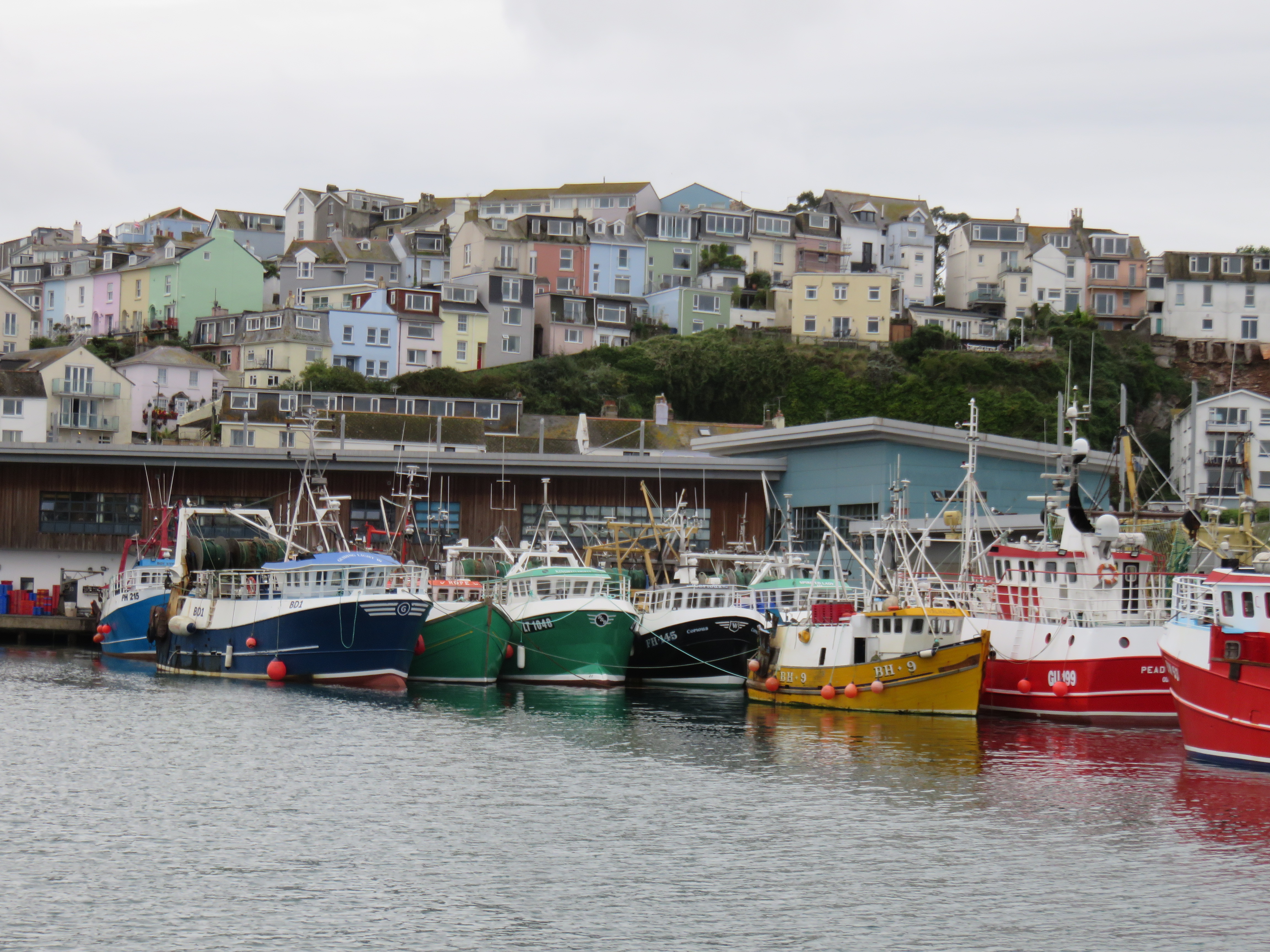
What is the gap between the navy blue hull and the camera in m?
44.0

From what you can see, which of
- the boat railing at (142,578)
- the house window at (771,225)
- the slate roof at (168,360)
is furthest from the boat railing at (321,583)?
the house window at (771,225)

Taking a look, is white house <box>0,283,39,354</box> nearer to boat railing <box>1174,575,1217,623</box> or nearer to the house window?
the house window

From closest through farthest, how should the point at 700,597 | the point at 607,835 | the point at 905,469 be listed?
the point at 607,835, the point at 700,597, the point at 905,469

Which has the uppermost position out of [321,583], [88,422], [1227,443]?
[88,422]

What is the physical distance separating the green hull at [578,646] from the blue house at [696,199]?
290 ft

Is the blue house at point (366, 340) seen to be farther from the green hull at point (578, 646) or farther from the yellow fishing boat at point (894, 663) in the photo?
the yellow fishing boat at point (894, 663)

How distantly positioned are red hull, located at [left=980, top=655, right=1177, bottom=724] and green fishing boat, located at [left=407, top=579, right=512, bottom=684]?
16.1 metres

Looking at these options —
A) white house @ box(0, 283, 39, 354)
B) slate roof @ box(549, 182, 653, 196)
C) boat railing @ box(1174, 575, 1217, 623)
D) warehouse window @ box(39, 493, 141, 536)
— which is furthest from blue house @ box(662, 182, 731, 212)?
boat railing @ box(1174, 575, 1217, 623)

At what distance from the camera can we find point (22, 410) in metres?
88.9

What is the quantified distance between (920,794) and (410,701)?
18011 mm

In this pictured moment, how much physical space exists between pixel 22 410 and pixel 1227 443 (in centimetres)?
6918

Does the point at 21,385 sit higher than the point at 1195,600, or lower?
higher

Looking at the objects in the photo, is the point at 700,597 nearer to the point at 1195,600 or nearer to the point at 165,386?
the point at 1195,600

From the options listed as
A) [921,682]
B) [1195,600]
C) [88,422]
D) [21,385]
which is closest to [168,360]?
[88,422]
